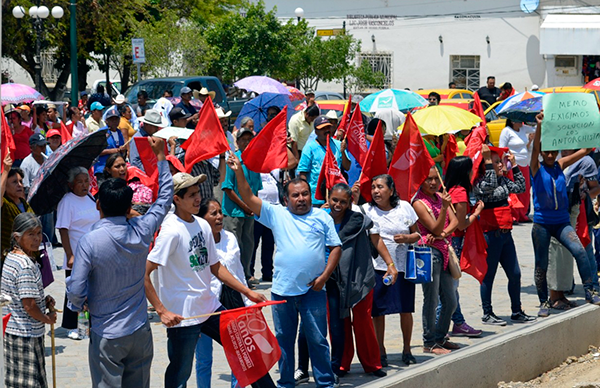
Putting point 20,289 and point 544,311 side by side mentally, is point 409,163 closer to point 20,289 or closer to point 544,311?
point 544,311

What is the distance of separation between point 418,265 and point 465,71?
43392mm

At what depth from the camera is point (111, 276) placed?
560 cm

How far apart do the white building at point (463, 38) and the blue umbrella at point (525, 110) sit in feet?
123

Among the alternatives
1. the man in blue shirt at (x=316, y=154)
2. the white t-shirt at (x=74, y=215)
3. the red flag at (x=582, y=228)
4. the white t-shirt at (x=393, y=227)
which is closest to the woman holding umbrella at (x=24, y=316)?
the white t-shirt at (x=74, y=215)

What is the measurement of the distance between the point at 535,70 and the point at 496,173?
40811 mm

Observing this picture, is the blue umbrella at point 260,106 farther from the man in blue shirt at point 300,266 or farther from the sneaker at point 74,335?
the man in blue shirt at point 300,266

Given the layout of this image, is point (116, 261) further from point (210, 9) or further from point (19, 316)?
point (210, 9)

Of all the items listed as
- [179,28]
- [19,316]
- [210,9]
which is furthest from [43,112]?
[210,9]

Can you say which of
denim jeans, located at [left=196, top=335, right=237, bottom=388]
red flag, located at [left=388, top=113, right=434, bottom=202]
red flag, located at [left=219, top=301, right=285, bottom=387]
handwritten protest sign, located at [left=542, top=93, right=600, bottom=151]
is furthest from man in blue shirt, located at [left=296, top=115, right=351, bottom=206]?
red flag, located at [left=219, top=301, right=285, bottom=387]

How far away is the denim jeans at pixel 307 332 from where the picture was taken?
700cm

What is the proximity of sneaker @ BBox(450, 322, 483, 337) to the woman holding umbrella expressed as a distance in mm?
4241

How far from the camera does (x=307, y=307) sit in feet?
23.1

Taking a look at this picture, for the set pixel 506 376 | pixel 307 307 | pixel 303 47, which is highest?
pixel 303 47

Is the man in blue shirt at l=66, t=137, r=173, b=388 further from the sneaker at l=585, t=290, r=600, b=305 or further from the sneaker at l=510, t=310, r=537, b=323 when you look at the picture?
the sneaker at l=585, t=290, r=600, b=305
